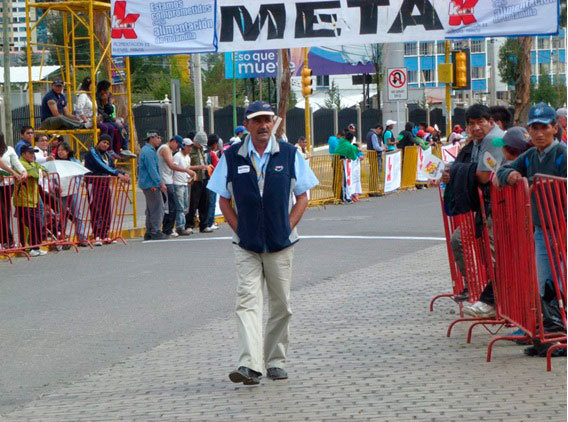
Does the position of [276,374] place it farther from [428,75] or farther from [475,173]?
[428,75]

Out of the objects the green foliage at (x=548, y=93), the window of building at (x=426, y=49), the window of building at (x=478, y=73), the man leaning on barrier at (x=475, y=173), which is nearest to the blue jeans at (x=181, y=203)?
the man leaning on barrier at (x=475, y=173)

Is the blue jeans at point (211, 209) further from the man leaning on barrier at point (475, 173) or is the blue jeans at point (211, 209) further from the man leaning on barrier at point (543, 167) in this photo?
the man leaning on barrier at point (543, 167)

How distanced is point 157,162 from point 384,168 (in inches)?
430

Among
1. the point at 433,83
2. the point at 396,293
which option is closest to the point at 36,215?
the point at 396,293

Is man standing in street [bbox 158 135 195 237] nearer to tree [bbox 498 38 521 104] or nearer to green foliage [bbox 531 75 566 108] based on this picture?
green foliage [bbox 531 75 566 108]

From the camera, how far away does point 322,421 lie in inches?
262

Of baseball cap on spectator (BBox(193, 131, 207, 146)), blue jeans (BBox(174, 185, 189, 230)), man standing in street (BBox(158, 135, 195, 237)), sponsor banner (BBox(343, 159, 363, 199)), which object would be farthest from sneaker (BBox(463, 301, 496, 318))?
sponsor banner (BBox(343, 159, 363, 199))

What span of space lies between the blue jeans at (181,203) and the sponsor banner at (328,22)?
2641 mm

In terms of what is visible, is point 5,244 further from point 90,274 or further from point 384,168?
point 384,168

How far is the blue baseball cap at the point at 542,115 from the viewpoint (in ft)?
26.8

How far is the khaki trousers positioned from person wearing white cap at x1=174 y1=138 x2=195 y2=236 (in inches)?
477

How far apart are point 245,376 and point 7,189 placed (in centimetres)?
1026

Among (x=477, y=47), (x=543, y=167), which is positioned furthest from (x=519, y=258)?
(x=477, y=47)

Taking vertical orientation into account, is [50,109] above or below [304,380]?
above
